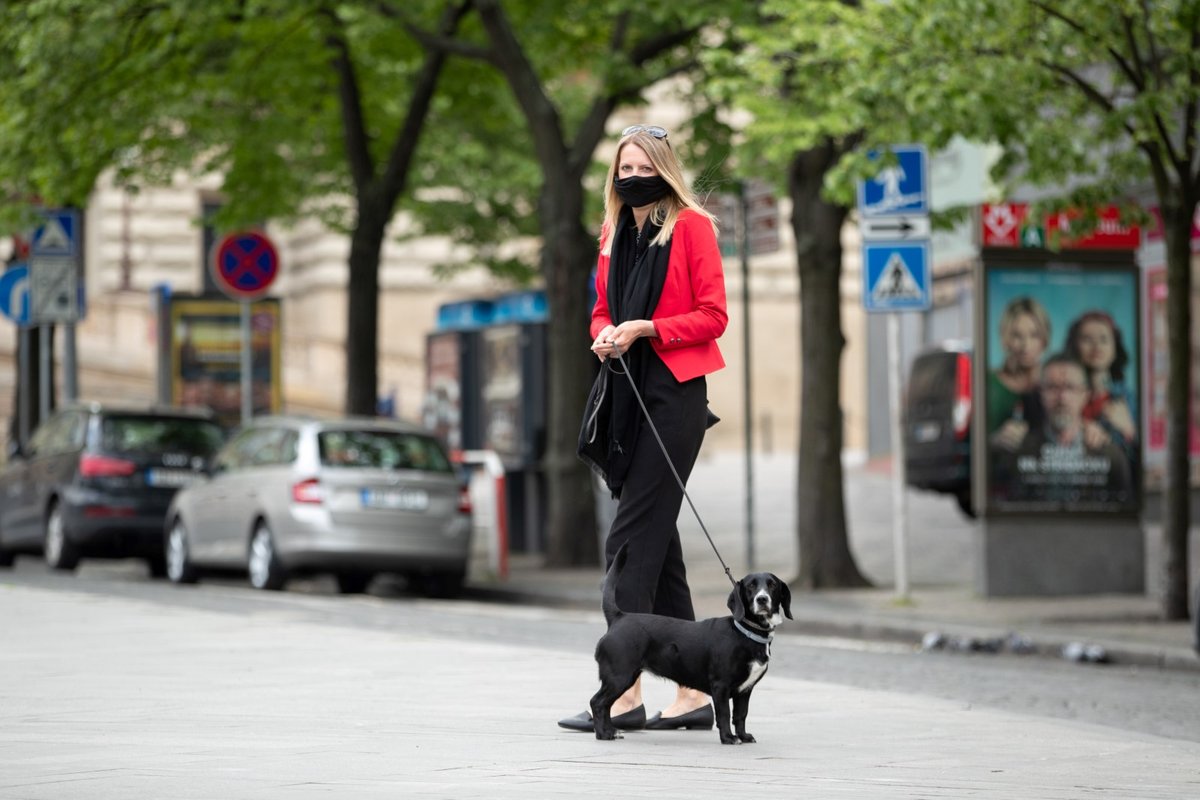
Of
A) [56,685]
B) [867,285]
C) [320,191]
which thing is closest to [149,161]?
[320,191]

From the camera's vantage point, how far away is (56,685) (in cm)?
897

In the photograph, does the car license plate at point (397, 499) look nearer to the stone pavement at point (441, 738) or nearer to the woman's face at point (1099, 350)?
the woman's face at point (1099, 350)

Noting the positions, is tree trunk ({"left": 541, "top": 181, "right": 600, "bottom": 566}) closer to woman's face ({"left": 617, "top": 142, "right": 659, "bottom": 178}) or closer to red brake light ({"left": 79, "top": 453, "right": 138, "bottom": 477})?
red brake light ({"left": 79, "top": 453, "right": 138, "bottom": 477})

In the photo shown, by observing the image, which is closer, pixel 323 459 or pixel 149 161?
pixel 323 459

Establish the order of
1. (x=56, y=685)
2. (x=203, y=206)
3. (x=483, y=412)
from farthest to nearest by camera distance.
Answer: (x=203, y=206) < (x=483, y=412) < (x=56, y=685)

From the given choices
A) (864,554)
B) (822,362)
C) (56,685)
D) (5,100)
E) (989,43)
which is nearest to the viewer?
(56,685)

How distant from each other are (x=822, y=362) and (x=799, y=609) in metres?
2.61

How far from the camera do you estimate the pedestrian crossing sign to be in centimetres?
1609

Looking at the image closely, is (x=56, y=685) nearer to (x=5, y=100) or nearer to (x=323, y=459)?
(x=323, y=459)

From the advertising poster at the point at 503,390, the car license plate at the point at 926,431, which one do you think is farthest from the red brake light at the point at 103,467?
the car license plate at the point at 926,431

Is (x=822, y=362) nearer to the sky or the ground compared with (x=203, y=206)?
nearer to the ground

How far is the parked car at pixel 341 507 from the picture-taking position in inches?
711

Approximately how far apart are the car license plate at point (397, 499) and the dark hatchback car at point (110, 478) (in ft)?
11.0

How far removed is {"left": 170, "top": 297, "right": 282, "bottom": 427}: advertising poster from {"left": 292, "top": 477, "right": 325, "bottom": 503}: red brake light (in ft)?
34.1
